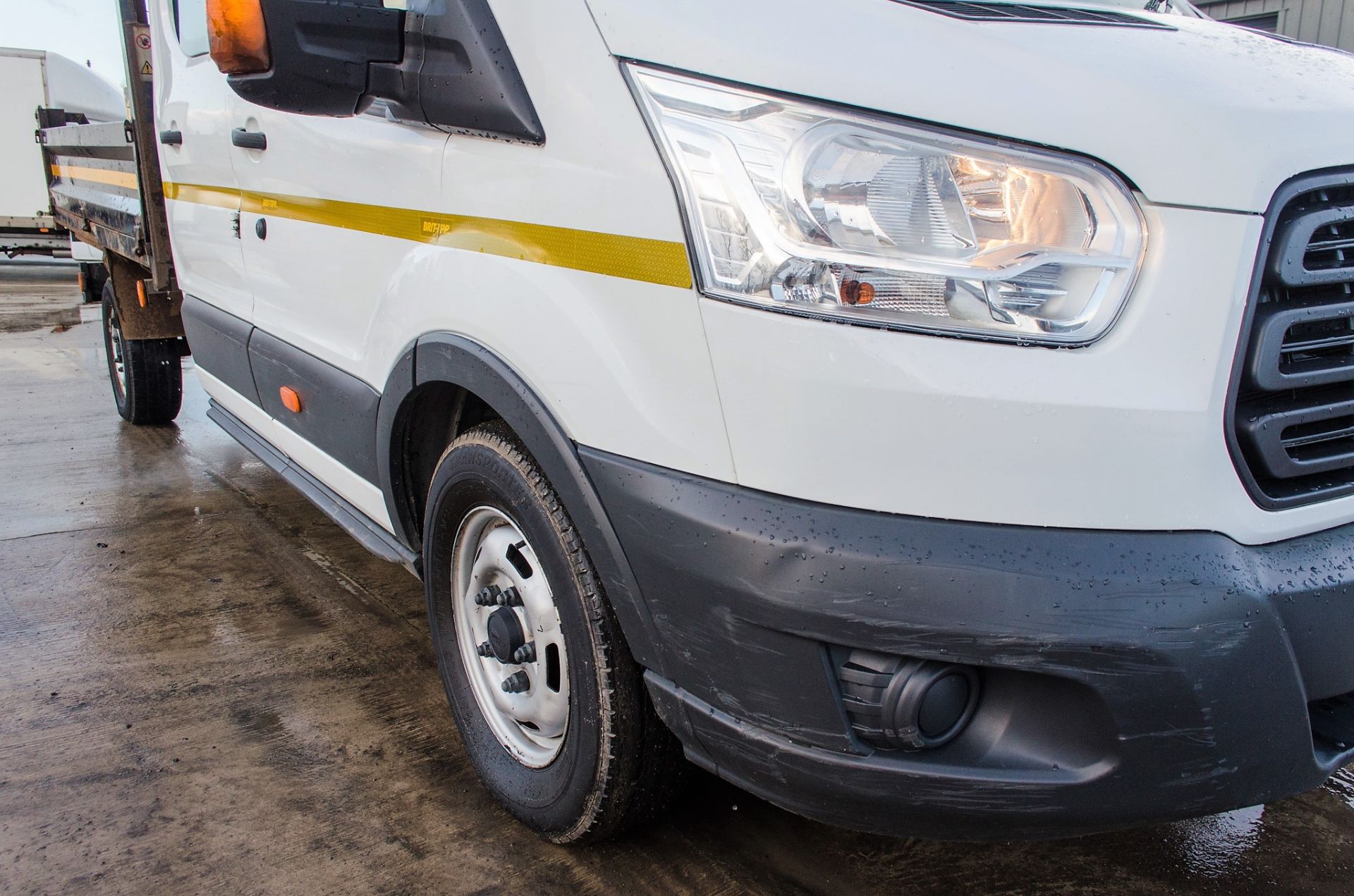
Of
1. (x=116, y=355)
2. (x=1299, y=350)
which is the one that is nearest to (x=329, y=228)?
(x=1299, y=350)

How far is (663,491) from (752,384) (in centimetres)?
24

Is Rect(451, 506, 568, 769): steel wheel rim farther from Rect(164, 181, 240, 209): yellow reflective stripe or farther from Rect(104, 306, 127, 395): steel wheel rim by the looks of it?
Rect(104, 306, 127, 395): steel wheel rim

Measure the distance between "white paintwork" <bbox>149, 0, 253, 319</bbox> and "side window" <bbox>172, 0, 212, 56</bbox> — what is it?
40 millimetres

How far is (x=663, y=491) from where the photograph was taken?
1.60 metres

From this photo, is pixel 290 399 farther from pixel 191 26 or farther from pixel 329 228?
pixel 191 26

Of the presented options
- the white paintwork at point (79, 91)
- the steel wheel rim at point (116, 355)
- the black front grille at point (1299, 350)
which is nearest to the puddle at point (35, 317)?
the white paintwork at point (79, 91)

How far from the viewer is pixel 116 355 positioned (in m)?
6.02

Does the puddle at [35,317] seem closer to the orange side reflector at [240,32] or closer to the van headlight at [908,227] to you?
the orange side reflector at [240,32]

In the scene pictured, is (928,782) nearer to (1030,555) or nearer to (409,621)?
(1030,555)

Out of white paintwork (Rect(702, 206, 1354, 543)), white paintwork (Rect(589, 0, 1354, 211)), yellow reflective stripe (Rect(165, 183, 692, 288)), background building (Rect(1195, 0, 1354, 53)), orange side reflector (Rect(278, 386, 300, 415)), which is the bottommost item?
orange side reflector (Rect(278, 386, 300, 415))

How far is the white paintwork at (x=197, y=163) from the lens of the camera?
11.2 ft

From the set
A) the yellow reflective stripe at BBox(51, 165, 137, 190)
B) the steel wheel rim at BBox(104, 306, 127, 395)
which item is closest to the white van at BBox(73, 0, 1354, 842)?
the yellow reflective stripe at BBox(51, 165, 137, 190)

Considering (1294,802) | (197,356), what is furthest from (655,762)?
(197,356)

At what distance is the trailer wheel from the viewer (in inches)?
224
